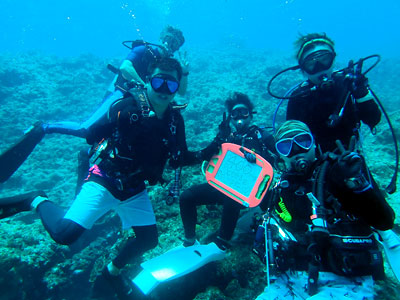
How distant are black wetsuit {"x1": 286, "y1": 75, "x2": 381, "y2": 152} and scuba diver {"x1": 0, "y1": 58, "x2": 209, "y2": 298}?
2.01 meters

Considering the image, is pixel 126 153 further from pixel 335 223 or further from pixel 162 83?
pixel 335 223

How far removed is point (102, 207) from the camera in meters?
3.28

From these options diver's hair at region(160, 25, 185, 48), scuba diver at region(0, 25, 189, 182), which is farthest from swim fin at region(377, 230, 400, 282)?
diver's hair at region(160, 25, 185, 48)

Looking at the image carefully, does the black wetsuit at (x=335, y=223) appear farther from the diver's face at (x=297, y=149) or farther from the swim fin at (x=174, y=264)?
the swim fin at (x=174, y=264)

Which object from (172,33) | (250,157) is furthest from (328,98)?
(172,33)

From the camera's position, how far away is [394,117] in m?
8.35

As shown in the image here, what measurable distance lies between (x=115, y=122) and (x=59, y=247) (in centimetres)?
380

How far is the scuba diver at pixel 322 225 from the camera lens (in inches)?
70.6

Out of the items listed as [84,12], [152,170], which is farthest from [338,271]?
[84,12]

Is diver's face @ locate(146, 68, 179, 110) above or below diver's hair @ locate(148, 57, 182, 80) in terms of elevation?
below

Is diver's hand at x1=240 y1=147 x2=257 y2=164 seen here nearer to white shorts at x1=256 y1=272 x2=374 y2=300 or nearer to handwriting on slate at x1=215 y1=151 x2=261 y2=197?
handwriting on slate at x1=215 y1=151 x2=261 y2=197

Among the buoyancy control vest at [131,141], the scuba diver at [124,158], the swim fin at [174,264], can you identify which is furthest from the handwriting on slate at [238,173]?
the buoyancy control vest at [131,141]

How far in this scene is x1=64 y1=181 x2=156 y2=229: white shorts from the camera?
123 inches

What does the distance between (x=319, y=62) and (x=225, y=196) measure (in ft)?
8.45
